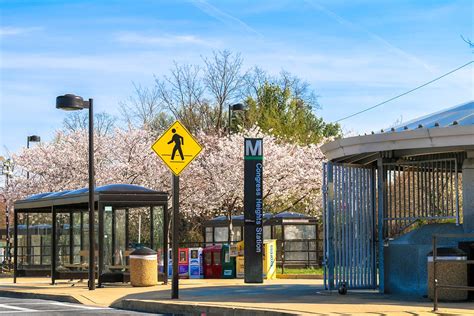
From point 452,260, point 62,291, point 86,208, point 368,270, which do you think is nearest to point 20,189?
point 86,208

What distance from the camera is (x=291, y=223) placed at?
3800 centimetres

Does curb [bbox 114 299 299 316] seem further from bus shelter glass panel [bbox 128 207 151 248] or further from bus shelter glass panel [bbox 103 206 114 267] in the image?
bus shelter glass panel [bbox 128 207 151 248]

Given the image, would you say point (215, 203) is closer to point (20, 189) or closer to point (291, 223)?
point (291, 223)

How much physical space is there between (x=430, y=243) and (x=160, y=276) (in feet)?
32.2

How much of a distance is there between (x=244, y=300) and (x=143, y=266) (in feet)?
23.0

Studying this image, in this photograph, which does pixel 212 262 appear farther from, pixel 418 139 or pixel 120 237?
pixel 418 139

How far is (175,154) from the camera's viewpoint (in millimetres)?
19891

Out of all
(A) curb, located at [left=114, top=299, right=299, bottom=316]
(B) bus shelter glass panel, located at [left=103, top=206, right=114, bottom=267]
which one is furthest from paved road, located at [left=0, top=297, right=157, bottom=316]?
(B) bus shelter glass panel, located at [left=103, top=206, right=114, bottom=267]

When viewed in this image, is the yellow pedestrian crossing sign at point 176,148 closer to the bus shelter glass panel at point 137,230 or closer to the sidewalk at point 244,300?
the sidewalk at point 244,300

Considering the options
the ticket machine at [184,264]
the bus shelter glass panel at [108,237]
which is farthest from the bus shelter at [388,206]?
the ticket machine at [184,264]

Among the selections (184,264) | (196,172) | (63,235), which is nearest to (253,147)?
(184,264)

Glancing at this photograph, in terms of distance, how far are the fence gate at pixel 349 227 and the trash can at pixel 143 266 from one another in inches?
223

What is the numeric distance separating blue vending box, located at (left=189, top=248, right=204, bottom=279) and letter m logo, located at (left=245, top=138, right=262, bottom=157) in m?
6.44

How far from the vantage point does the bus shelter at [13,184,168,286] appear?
83.6 feet
